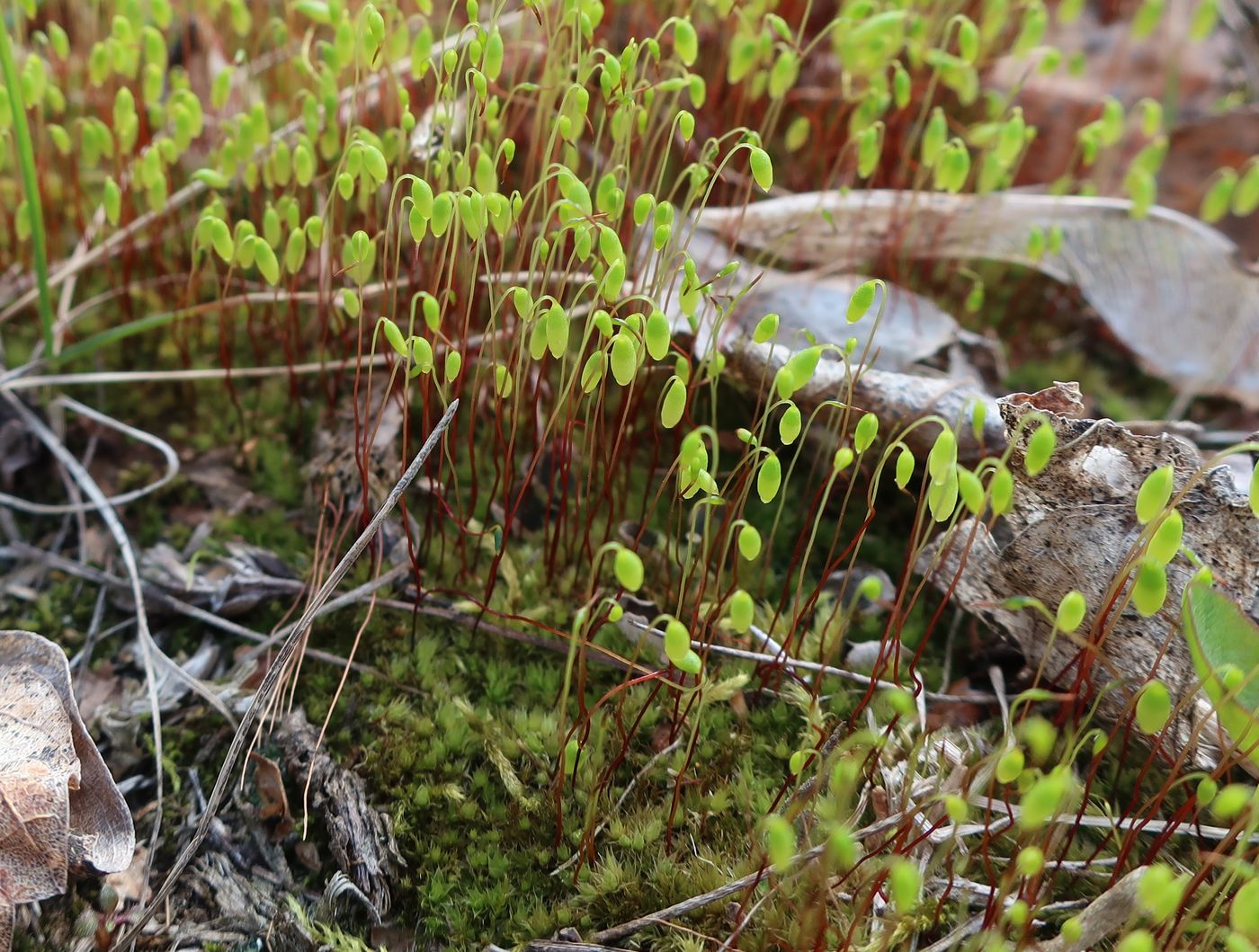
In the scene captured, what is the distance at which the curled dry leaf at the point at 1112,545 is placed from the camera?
1277 millimetres

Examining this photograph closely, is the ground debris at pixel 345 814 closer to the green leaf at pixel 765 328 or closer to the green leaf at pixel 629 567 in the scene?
the green leaf at pixel 629 567

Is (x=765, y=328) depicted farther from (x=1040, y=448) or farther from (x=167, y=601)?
(x=167, y=601)

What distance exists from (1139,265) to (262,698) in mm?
1927

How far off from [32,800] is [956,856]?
1.09 metres

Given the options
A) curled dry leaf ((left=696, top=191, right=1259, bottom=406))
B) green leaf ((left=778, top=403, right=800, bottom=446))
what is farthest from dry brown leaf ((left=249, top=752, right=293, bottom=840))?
curled dry leaf ((left=696, top=191, right=1259, bottom=406))

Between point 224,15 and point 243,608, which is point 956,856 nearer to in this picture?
point 243,608

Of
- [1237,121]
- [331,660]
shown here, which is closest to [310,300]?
[331,660]

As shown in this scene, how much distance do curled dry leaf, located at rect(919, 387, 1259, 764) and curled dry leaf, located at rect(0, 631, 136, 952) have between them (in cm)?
106

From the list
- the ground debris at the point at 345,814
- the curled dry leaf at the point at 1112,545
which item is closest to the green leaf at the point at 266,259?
the ground debris at the point at 345,814

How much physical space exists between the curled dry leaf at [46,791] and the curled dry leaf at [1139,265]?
5.34ft

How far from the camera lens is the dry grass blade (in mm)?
1138

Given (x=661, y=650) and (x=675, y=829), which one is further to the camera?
(x=661, y=650)

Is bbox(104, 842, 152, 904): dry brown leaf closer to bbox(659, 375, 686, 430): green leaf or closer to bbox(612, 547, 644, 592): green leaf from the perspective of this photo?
bbox(612, 547, 644, 592): green leaf

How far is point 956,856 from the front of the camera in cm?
122
